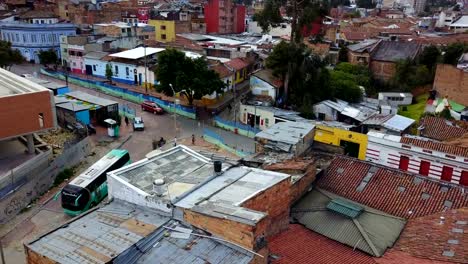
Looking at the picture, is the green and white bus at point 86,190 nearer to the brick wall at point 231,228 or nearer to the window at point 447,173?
the brick wall at point 231,228

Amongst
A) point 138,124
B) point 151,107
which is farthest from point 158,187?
point 151,107

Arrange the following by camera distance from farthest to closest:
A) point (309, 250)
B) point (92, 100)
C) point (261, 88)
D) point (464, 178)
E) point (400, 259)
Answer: point (261, 88) → point (92, 100) → point (464, 178) → point (309, 250) → point (400, 259)

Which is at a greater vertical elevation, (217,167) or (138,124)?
(217,167)

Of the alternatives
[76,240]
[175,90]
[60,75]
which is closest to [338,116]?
[175,90]

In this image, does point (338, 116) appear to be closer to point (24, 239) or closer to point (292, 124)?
point (292, 124)

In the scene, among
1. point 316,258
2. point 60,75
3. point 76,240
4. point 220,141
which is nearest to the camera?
point 76,240

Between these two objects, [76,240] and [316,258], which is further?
[316,258]

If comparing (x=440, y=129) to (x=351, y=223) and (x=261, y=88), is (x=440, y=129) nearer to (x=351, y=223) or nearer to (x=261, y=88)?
(x=351, y=223)

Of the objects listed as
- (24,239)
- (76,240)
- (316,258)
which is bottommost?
(24,239)
